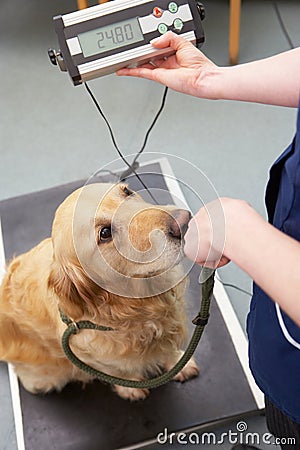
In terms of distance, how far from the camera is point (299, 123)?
65 cm

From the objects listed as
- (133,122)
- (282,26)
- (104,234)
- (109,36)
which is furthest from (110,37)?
(282,26)

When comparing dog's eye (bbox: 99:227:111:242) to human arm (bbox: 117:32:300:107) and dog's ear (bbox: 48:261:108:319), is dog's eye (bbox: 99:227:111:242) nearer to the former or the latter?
dog's ear (bbox: 48:261:108:319)

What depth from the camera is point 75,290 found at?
1040 millimetres

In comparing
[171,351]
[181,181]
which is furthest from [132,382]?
[181,181]

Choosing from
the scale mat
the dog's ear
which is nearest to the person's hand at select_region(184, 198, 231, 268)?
the dog's ear

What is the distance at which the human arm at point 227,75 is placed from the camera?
809 mm

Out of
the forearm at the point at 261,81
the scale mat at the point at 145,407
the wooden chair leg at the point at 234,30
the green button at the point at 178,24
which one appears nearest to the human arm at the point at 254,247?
the forearm at the point at 261,81

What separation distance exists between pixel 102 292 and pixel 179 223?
0.80ft

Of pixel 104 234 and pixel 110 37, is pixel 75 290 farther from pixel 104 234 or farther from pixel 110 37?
pixel 110 37

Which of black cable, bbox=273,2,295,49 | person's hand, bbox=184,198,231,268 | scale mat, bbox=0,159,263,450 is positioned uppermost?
person's hand, bbox=184,198,231,268

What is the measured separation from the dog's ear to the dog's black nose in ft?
0.68

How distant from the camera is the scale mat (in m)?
1.38

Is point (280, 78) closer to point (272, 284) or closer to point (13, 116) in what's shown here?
point (272, 284)

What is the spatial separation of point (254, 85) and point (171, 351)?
0.70 meters
